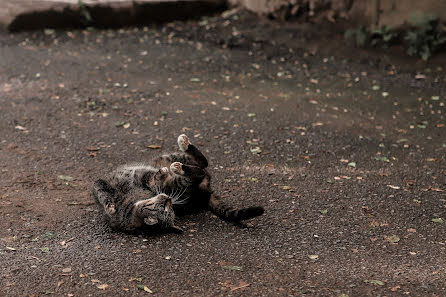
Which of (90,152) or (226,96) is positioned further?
(226,96)

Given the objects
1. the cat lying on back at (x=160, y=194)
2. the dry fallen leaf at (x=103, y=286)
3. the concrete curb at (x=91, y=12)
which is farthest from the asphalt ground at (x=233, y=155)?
the concrete curb at (x=91, y=12)

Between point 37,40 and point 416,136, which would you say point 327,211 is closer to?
point 416,136

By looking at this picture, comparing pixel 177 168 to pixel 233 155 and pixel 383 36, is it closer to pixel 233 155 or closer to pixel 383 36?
pixel 233 155

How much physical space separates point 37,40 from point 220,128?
521cm

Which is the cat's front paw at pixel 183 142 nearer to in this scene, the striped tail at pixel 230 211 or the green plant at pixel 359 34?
the striped tail at pixel 230 211

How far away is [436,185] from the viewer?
666cm

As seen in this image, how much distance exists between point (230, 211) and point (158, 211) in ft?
2.23

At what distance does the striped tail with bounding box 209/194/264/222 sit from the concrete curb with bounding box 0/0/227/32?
753 cm

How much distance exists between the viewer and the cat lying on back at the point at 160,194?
5254 mm

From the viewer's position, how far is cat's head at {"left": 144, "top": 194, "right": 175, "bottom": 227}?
5191mm

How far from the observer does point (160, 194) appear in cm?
528

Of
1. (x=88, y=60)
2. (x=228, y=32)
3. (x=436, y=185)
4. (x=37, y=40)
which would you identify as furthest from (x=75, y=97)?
(x=436, y=185)

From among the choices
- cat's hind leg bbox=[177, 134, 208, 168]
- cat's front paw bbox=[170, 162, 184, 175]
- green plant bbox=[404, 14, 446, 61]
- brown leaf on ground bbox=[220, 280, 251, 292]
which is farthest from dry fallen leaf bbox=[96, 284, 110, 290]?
green plant bbox=[404, 14, 446, 61]

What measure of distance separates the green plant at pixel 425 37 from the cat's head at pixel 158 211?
7026mm
